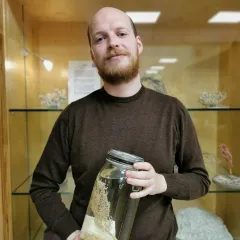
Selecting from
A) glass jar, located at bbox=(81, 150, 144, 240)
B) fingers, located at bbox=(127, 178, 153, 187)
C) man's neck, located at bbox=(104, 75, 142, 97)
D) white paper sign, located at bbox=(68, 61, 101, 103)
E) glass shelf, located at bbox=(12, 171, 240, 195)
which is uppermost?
white paper sign, located at bbox=(68, 61, 101, 103)

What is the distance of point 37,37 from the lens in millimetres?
1354

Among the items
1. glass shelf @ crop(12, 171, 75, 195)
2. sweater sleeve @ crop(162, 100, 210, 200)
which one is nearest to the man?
sweater sleeve @ crop(162, 100, 210, 200)

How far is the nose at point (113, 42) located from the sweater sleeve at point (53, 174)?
225 millimetres

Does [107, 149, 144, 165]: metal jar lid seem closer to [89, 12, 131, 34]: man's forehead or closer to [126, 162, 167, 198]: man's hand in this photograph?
[126, 162, 167, 198]: man's hand

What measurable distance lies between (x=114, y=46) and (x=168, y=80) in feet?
2.35

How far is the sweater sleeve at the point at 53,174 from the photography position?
740 millimetres

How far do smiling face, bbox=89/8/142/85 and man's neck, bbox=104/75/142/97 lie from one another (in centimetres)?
Result: 2

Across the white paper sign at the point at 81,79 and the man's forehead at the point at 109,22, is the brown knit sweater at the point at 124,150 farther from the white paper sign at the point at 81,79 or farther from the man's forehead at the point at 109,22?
the white paper sign at the point at 81,79

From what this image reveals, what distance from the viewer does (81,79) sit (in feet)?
4.43

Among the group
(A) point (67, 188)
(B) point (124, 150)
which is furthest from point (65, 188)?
(B) point (124, 150)

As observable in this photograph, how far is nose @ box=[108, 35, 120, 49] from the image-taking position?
72 centimetres

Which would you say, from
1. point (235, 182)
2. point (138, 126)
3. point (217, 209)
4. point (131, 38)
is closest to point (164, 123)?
point (138, 126)

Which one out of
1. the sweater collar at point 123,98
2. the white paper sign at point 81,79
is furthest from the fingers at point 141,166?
the white paper sign at point 81,79

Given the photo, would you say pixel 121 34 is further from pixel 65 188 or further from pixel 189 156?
pixel 65 188
